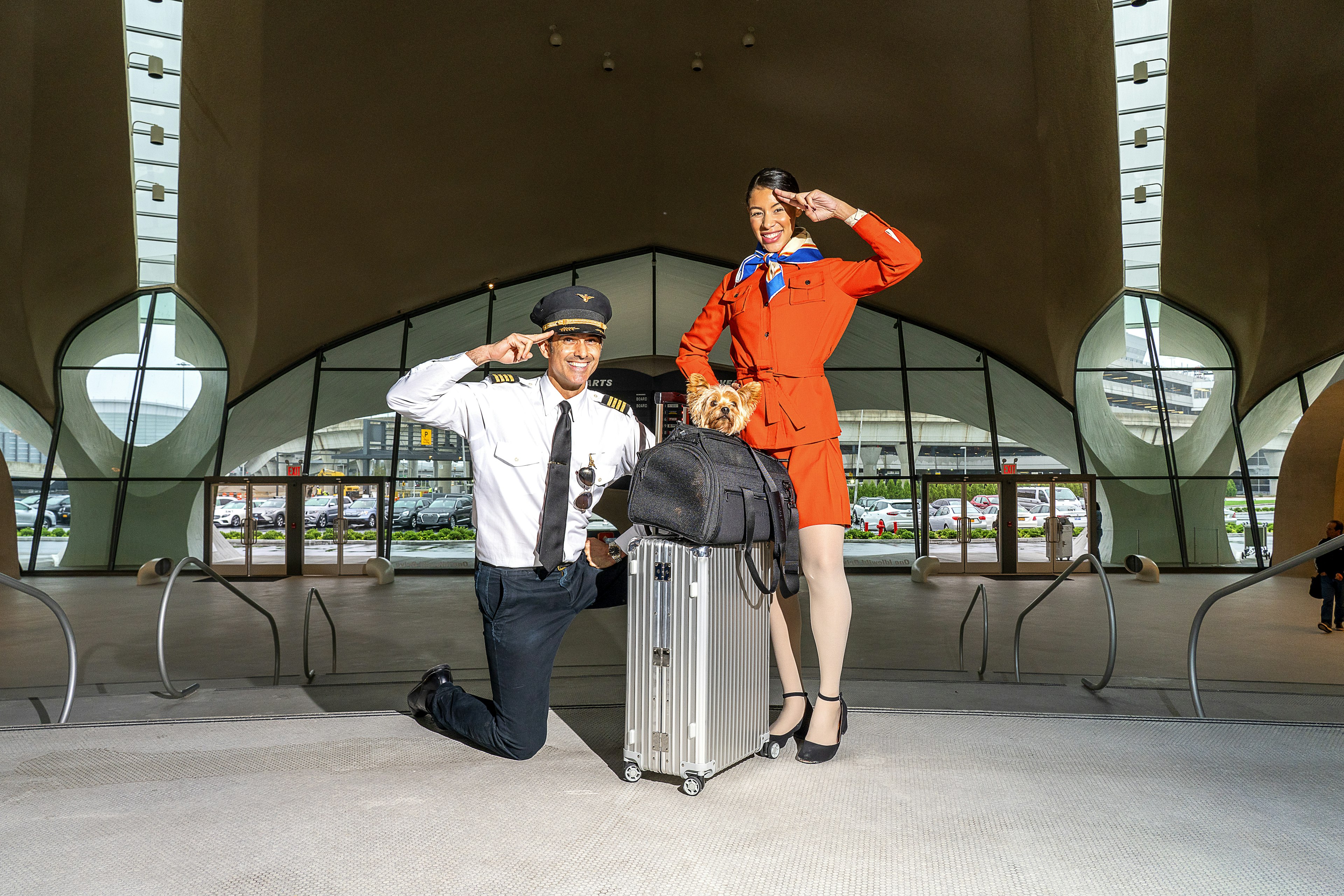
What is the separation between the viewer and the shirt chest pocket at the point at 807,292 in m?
2.63

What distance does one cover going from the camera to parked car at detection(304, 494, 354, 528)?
14859mm

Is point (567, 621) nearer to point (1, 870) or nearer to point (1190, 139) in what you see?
point (1, 870)

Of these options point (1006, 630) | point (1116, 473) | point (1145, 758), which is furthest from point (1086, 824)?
point (1116, 473)

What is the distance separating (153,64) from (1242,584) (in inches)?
561

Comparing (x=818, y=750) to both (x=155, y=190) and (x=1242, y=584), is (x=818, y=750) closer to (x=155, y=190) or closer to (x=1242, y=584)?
(x=1242, y=584)

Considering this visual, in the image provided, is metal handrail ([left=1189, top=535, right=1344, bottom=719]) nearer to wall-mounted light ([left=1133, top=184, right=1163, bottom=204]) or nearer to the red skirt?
the red skirt

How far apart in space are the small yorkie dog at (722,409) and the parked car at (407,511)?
13.9 metres

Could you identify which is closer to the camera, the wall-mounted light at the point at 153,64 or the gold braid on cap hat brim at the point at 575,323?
the gold braid on cap hat brim at the point at 575,323

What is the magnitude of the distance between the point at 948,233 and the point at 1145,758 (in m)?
12.2

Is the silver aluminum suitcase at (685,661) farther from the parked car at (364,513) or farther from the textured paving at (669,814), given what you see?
the parked car at (364,513)

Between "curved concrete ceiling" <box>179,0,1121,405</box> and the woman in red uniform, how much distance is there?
31.0 ft

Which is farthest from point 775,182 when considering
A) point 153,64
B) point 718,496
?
point 153,64

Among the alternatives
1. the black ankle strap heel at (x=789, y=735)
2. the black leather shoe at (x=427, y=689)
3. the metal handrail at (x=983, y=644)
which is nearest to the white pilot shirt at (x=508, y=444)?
the black leather shoe at (x=427, y=689)

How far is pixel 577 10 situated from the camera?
11359 millimetres
